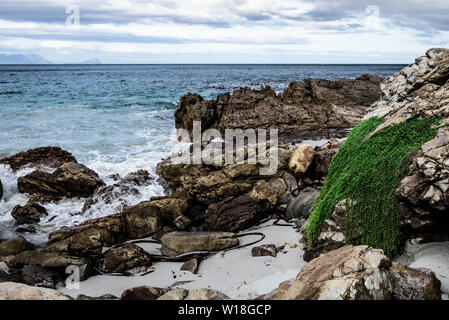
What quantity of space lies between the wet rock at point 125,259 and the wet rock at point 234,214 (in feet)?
4.42

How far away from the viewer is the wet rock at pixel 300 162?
26.6 feet

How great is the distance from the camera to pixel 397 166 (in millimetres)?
4465

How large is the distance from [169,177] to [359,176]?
5561mm

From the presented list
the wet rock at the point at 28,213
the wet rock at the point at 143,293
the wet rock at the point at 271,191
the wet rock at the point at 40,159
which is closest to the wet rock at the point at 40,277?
the wet rock at the point at 143,293

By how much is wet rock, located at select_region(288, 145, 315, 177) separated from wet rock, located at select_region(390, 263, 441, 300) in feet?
16.0

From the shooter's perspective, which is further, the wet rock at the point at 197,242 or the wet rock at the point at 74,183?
Answer: the wet rock at the point at 74,183

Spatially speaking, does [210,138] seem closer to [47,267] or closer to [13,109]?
[47,267]

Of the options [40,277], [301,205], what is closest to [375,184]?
[301,205]

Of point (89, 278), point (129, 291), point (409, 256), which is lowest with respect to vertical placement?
point (89, 278)

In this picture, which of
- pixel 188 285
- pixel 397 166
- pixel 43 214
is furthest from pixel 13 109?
pixel 397 166

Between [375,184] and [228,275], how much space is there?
2.39 meters

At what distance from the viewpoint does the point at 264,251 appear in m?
5.72

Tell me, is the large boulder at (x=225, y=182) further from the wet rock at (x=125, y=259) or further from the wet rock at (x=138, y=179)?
the wet rock at (x=138, y=179)

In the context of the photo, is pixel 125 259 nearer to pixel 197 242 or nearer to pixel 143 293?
pixel 197 242
